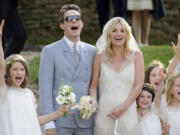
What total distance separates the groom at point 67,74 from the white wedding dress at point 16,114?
0.14m

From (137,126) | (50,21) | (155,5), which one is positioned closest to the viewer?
(137,126)

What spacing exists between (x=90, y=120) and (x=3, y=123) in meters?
0.87

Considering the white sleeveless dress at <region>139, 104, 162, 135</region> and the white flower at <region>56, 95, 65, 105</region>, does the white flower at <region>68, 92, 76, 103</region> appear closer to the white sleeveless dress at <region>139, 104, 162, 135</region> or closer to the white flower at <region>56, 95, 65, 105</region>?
the white flower at <region>56, 95, 65, 105</region>

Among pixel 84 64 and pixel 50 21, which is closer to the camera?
pixel 84 64

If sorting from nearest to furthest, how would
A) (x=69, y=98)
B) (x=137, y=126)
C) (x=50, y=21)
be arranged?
(x=69, y=98)
(x=137, y=126)
(x=50, y=21)

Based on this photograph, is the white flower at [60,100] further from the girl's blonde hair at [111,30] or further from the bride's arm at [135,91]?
the girl's blonde hair at [111,30]

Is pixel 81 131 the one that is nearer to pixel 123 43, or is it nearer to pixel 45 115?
pixel 45 115

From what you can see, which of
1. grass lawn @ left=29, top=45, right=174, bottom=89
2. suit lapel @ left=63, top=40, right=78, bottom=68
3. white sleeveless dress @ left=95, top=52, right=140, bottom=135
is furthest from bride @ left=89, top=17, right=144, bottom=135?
grass lawn @ left=29, top=45, right=174, bottom=89

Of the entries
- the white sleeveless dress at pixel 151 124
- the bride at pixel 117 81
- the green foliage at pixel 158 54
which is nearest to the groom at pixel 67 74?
the bride at pixel 117 81

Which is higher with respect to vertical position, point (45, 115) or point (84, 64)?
point (84, 64)

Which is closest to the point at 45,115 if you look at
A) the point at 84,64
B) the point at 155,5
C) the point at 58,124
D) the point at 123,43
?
the point at 58,124

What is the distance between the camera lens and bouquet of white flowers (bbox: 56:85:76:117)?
566 cm

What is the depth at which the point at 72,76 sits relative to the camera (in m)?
5.99

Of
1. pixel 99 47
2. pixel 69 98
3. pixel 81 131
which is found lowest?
pixel 81 131
